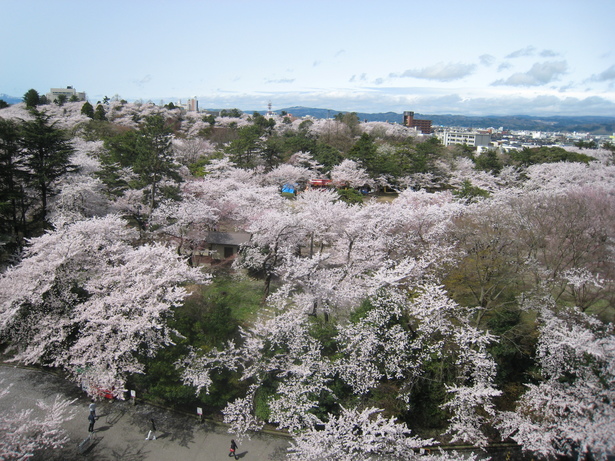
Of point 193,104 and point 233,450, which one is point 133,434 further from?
point 193,104

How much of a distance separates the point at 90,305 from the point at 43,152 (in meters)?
8.86

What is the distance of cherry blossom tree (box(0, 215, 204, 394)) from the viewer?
11.1 m

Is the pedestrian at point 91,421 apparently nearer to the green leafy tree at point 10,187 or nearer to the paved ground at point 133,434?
the paved ground at point 133,434

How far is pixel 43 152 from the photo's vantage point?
657 inches

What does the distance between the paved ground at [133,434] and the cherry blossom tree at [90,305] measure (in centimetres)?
88

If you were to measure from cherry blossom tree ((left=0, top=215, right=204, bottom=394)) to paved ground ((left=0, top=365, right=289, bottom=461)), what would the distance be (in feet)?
2.89

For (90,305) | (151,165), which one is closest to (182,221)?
(151,165)

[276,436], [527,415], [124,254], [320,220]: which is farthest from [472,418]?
[124,254]

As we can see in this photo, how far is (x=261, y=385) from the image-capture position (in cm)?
1155

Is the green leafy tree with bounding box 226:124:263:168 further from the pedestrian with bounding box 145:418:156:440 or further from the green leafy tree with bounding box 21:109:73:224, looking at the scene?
the pedestrian with bounding box 145:418:156:440

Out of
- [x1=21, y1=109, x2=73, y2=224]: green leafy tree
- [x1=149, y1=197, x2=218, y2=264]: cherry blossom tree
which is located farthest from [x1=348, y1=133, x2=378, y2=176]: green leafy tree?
[x1=21, y1=109, x2=73, y2=224]: green leafy tree

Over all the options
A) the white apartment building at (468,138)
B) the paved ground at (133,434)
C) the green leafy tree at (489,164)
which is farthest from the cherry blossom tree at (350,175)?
the white apartment building at (468,138)

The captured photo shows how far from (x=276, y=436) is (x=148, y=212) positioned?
44.5ft

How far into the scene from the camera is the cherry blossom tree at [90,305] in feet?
36.4
